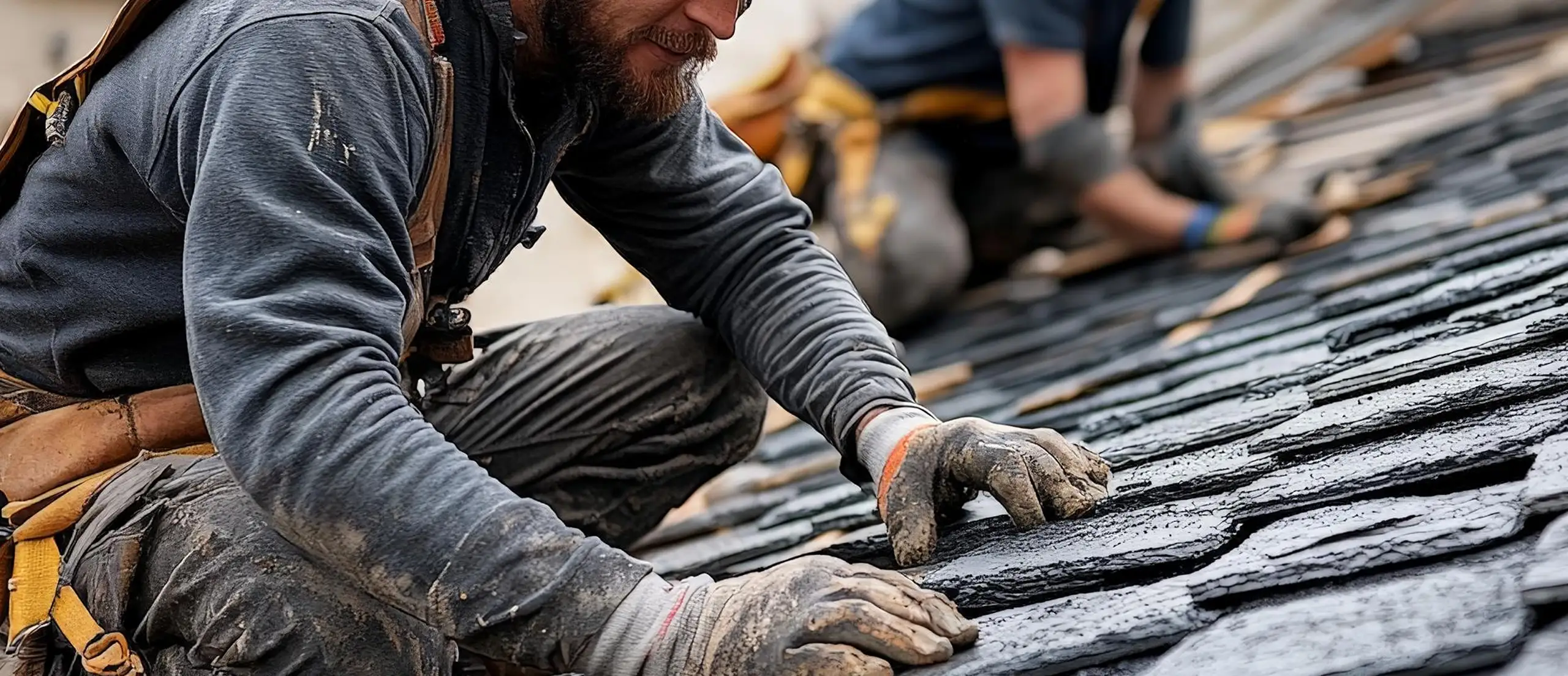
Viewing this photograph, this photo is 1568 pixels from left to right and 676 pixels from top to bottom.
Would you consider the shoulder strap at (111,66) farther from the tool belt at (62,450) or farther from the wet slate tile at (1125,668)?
the wet slate tile at (1125,668)

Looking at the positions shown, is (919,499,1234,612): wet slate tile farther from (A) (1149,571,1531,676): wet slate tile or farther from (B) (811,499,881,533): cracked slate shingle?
(B) (811,499,881,533): cracked slate shingle

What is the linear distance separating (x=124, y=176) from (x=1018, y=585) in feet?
3.91

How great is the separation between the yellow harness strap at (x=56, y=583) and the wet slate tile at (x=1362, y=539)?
1285mm

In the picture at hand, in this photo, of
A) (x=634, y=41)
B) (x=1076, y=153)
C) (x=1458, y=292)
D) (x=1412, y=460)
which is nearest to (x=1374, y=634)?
(x=1412, y=460)

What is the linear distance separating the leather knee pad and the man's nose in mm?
2755

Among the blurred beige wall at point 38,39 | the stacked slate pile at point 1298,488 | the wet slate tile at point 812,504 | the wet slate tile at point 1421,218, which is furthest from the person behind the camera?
the blurred beige wall at point 38,39

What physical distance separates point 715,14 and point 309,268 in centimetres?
64

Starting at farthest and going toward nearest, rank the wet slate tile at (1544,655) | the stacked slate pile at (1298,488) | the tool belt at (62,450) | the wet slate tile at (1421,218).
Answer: the wet slate tile at (1421,218) → the tool belt at (62,450) → the stacked slate pile at (1298,488) → the wet slate tile at (1544,655)

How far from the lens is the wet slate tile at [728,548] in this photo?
2.52 metres

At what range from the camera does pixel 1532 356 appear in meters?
1.83

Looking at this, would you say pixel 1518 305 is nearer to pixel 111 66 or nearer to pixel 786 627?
pixel 786 627

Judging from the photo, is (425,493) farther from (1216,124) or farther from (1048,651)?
(1216,124)

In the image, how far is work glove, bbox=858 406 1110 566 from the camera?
1.86m

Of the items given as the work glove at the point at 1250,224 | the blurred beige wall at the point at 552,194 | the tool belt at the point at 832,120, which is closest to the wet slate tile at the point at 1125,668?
the work glove at the point at 1250,224
